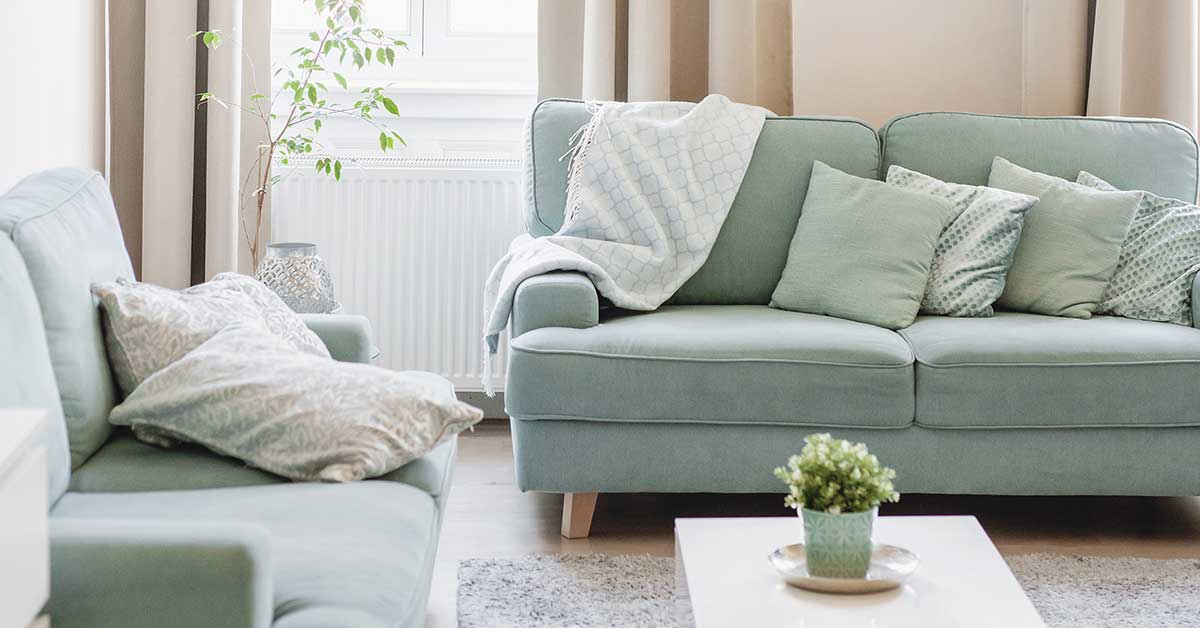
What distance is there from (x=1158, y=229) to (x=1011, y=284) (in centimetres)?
36

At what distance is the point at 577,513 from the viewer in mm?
2629

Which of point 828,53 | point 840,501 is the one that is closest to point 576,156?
point 828,53

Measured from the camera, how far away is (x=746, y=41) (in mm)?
3447

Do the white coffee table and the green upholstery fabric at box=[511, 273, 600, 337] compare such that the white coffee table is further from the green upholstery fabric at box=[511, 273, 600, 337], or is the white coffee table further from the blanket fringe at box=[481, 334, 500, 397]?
the blanket fringe at box=[481, 334, 500, 397]

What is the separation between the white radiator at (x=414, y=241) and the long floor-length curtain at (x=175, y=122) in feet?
0.67

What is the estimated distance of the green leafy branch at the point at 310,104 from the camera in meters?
3.18

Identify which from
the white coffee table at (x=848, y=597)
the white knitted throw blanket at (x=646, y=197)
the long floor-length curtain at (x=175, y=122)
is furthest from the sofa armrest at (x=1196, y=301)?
the long floor-length curtain at (x=175, y=122)

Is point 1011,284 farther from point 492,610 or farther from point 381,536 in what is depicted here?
point 381,536

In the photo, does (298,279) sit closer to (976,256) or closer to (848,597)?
(976,256)

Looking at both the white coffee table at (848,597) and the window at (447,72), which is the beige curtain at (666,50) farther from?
the white coffee table at (848,597)

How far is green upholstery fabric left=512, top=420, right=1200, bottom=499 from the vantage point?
8.32 ft

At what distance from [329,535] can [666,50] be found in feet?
7.35

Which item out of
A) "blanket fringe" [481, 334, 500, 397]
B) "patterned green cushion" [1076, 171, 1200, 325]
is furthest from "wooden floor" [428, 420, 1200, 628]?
"patterned green cushion" [1076, 171, 1200, 325]

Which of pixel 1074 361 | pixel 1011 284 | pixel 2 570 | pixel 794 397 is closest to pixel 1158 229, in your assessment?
pixel 1011 284
